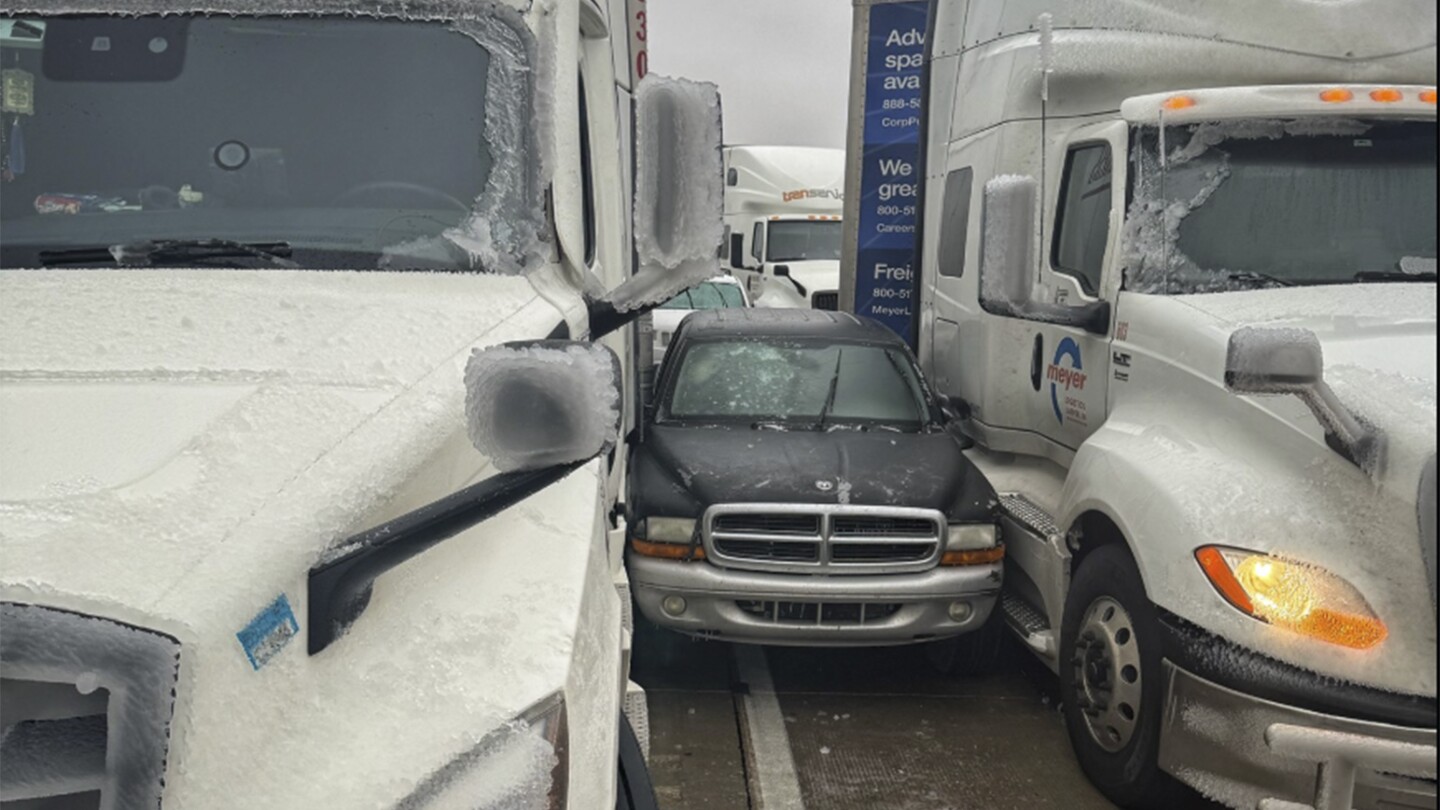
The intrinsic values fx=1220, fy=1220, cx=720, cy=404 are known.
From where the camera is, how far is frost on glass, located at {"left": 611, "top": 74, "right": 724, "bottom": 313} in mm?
2939

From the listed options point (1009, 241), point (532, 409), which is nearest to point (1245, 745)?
point (1009, 241)

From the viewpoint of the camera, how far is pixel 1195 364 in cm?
481

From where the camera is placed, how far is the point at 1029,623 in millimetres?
5660

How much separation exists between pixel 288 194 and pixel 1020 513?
4.20 m

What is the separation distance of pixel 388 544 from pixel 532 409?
0.93ft

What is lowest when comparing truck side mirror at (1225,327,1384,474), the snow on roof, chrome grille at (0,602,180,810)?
chrome grille at (0,602,180,810)

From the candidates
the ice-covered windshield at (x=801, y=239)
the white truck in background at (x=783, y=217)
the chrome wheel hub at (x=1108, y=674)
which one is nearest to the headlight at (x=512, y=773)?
the chrome wheel hub at (x=1108, y=674)

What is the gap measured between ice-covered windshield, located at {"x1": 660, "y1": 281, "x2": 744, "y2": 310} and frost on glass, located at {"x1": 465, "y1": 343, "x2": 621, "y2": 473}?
1230 centimetres

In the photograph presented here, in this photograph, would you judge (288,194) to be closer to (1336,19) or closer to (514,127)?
(514,127)

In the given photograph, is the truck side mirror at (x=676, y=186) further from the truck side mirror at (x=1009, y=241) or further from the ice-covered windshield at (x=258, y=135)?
the truck side mirror at (x=1009, y=241)

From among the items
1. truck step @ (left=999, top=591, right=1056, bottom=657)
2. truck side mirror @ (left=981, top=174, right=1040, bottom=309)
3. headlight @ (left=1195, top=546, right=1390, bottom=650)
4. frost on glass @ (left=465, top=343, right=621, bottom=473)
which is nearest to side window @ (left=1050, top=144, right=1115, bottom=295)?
truck side mirror @ (left=981, top=174, right=1040, bottom=309)

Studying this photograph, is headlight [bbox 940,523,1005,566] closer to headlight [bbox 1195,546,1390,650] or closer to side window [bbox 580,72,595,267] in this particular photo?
headlight [bbox 1195,546,1390,650]

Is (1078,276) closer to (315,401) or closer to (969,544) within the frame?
(969,544)

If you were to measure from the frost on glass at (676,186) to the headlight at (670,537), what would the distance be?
268cm
